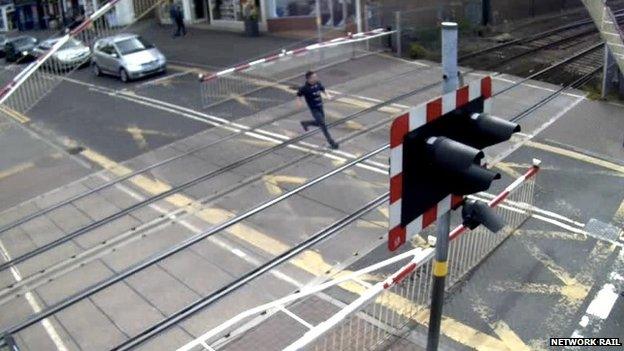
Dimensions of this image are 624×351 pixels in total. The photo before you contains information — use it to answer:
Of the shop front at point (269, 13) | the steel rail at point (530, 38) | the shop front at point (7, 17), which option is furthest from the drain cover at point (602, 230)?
the shop front at point (7, 17)

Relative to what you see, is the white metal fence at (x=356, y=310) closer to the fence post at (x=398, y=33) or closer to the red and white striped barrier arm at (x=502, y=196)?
the red and white striped barrier arm at (x=502, y=196)

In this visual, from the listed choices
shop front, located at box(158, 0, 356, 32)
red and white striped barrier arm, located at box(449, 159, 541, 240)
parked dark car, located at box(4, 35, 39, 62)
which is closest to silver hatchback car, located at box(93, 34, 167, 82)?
shop front, located at box(158, 0, 356, 32)

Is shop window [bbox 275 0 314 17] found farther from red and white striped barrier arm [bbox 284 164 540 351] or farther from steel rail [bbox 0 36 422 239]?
red and white striped barrier arm [bbox 284 164 540 351]

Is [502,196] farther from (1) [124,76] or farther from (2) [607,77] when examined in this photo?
(1) [124,76]

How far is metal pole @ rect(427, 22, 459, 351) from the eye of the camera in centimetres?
353

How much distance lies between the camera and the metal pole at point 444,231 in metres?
3.53

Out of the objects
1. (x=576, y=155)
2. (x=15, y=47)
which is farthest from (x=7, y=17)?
(x=576, y=155)

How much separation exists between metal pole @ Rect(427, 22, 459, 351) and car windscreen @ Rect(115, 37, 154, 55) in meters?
17.2

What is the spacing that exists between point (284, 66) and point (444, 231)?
1481 centimetres

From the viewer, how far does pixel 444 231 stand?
3.86 meters

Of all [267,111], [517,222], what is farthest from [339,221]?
[267,111]

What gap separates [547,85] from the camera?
15070 millimetres

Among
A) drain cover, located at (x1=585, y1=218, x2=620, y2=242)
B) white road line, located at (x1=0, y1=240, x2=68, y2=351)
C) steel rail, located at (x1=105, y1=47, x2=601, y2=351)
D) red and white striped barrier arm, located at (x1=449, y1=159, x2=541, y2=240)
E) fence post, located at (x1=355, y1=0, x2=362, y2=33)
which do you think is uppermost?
fence post, located at (x1=355, y1=0, x2=362, y2=33)

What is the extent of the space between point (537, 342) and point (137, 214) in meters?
6.32
